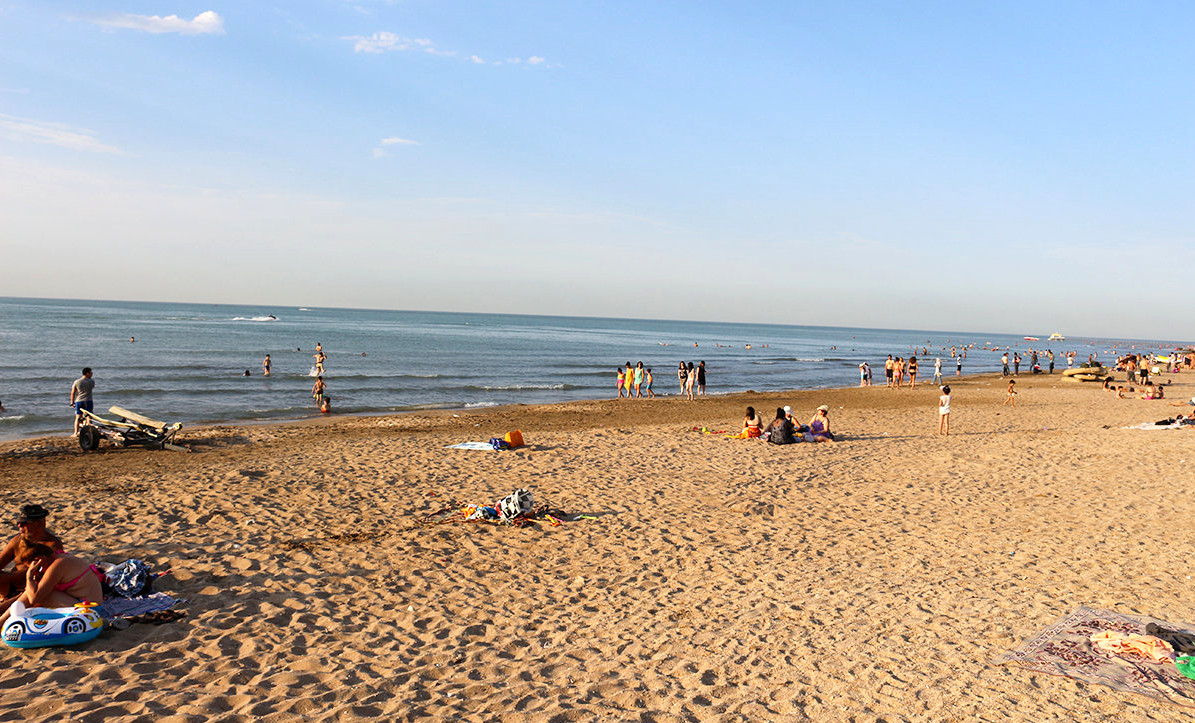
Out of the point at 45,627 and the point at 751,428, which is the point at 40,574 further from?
the point at 751,428

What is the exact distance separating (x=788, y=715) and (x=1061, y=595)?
13.5ft

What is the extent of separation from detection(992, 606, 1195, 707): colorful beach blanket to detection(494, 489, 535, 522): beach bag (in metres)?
5.81

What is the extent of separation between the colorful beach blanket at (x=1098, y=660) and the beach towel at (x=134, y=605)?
7386mm

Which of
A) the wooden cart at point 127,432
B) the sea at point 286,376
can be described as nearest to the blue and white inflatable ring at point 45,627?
the wooden cart at point 127,432

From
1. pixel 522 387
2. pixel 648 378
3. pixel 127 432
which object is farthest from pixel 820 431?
pixel 522 387

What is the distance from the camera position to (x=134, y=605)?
6316 mm

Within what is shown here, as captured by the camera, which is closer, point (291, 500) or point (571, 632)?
point (571, 632)

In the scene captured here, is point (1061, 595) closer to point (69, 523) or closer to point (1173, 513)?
point (1173, 513)

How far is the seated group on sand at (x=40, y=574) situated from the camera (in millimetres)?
5715

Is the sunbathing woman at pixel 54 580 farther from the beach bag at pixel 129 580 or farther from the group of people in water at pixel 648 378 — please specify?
the group of people in water at pixel 648 378

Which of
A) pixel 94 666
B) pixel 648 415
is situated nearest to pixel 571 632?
pixel 94 666

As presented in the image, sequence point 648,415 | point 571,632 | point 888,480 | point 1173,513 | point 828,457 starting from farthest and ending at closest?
point 648,415, point 828,457, point 888,480, point 1173,513, point 571,632

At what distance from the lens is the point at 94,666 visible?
533cm

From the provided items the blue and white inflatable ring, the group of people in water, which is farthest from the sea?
the blue and white inflatable ring
